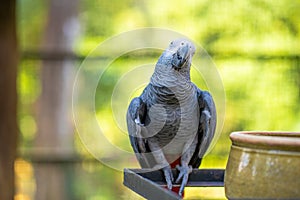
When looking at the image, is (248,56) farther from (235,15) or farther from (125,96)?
(125,96)

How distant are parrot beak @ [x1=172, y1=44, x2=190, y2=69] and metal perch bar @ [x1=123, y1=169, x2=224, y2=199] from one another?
0.63ft

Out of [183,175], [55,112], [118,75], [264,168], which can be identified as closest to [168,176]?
[183,175]

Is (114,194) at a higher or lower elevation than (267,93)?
lower

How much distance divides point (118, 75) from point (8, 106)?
47 cm

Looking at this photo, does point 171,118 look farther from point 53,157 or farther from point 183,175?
point 53,157

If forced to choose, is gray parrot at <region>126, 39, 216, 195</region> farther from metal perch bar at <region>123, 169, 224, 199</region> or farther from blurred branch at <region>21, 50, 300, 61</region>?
blurred branch at <region>21, 50, 300, 61</region>

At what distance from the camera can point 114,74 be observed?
1.99m

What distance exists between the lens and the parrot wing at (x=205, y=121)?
107cm

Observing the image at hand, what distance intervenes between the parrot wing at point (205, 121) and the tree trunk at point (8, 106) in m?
0.67

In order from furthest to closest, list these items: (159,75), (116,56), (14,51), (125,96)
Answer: (116,56) < (125,96) < (14,51) < (159,75)

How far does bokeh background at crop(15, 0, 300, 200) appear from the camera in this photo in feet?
6.50

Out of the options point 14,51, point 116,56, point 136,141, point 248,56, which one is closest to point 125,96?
point 116,56

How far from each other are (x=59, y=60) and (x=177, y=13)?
0.45 metres

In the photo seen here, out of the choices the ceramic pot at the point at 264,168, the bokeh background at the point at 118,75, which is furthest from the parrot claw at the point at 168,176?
the bokeh background at the point at 118,75
